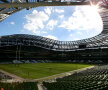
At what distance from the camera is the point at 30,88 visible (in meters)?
20.0

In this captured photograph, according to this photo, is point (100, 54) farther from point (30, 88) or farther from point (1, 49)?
point (30, 88)

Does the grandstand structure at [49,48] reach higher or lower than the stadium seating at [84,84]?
lower

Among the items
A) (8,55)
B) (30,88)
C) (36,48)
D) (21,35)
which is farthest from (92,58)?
(30,88)

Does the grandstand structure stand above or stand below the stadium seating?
below

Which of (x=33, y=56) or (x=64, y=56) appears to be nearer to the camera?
A: (x=33, y=56)

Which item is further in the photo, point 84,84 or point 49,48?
point 49,48

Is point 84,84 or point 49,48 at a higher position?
point 84,84

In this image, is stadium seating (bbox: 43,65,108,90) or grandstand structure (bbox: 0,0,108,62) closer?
stadium seating (bbox: 43,65,108,90)

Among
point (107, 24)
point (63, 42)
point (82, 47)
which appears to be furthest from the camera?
point (63, 42)

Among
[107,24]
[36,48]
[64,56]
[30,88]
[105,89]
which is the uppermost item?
[107,24]

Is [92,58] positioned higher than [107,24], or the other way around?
[107,24]

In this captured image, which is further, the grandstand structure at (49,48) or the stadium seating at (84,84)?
the grandstand structure at (49,48)

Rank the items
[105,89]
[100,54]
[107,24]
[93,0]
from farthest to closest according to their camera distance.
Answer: [100,54]
[107,24]
[105,89]
[93,0]

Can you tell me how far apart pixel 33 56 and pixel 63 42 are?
2724 cm
